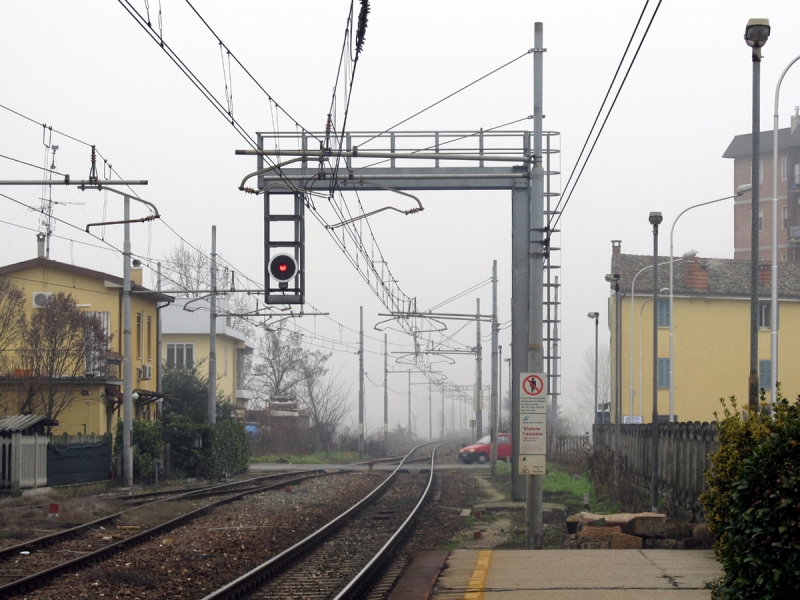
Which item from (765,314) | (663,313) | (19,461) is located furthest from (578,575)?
(765,314)

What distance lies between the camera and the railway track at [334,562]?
11.9 m

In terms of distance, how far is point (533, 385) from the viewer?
52.2 feet

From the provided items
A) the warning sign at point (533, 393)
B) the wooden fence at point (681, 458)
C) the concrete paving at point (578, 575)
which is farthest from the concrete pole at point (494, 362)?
the concrete paving at point (578, 575)

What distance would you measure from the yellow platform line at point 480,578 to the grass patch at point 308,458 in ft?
129

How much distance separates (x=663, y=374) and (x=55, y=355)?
109ft

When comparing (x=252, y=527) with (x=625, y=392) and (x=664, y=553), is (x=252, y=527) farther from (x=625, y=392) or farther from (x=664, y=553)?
(x=625, y=392)

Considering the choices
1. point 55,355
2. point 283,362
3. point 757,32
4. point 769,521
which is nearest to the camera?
point 769,521

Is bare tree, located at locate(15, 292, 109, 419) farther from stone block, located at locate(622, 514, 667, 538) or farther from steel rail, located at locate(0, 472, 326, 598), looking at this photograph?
stone block, located at locate(622, 514, 667, 538)

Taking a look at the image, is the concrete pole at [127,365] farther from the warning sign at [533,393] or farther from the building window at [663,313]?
the building window at [663,313]

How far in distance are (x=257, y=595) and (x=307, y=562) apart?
9.32 feet

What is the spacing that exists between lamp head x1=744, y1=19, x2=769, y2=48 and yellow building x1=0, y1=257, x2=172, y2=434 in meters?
24.4

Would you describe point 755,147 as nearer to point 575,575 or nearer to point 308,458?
point 575,575

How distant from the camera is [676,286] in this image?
5422 centimetres

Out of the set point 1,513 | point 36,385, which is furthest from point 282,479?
point 1,513
